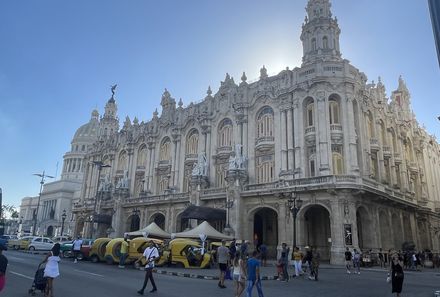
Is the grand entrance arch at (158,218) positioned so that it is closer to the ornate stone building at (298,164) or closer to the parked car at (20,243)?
the ornate stone building at (298,164)

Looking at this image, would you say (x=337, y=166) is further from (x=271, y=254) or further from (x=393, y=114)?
(x=393, y=114)

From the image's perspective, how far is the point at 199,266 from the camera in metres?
23.2

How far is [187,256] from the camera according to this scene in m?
22.9

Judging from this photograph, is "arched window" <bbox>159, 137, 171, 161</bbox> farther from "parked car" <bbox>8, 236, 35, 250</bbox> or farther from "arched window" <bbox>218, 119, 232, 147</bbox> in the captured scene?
"parked car" <bbox>8, 236, 35, 250</bbox>

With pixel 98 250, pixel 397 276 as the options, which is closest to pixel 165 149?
pixel 98 250

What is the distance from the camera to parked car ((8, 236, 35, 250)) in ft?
126

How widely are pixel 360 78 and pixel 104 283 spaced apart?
31799mm

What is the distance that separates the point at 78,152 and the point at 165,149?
6533 centimetres

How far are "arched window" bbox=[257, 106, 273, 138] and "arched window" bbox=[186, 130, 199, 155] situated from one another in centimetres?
932

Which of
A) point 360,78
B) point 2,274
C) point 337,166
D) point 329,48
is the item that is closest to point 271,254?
point 337,166

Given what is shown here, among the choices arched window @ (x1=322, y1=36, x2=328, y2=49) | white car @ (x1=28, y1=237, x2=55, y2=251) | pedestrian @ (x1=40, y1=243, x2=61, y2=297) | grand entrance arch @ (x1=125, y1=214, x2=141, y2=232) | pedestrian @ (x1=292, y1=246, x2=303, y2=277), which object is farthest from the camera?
grand entrance arch @ (x1=125, y1=214, x2=141, y2=232)

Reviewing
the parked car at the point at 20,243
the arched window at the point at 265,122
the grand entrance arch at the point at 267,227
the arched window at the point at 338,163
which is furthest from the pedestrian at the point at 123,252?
the parked car at the point at 20,243

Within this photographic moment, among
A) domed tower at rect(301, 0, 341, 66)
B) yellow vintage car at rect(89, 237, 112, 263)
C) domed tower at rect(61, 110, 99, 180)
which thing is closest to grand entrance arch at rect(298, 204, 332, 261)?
domed tower at rect(301, 0, 341, 66)

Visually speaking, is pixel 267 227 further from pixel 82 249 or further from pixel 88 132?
pixel 88 132
